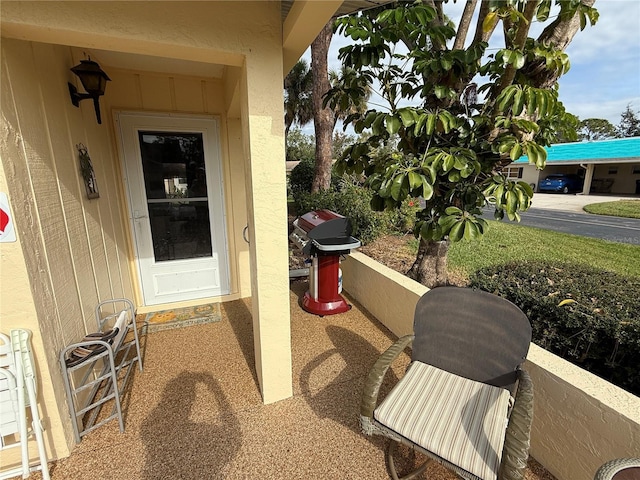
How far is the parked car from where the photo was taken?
68.5 feet

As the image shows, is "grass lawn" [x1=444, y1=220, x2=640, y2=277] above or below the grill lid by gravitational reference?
below

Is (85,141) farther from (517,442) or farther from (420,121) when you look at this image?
(517,442)

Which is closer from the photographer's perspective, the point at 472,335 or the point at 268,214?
the point at 472,335

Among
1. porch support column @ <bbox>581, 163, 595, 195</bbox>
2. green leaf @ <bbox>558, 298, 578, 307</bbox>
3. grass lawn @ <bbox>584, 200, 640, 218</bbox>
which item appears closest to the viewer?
green leaf @ <bbox>558, 298, 578, 307</bbox>

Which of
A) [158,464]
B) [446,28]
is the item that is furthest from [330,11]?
[158,464]

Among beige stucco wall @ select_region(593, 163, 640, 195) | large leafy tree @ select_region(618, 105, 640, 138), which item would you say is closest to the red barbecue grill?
beige stucco wall @ select_region(593, 163, 640, 195)

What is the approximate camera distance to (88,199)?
2449 mm

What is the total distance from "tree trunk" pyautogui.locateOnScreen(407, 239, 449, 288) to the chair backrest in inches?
66.8

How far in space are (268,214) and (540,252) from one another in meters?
Answer: 5.91

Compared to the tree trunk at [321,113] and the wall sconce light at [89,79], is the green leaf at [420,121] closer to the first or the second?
the wall sconce light at [89,79]

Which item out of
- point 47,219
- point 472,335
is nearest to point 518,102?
point 472,335

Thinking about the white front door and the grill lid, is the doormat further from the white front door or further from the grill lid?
the grill lid

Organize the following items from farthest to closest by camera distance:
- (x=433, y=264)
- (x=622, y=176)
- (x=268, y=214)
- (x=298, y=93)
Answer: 1. (x=622, y=176)
2. (x=298, y=93)
3. (x=433, y=264)
4. (x=268, y=214)

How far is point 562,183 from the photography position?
20.9 meters
